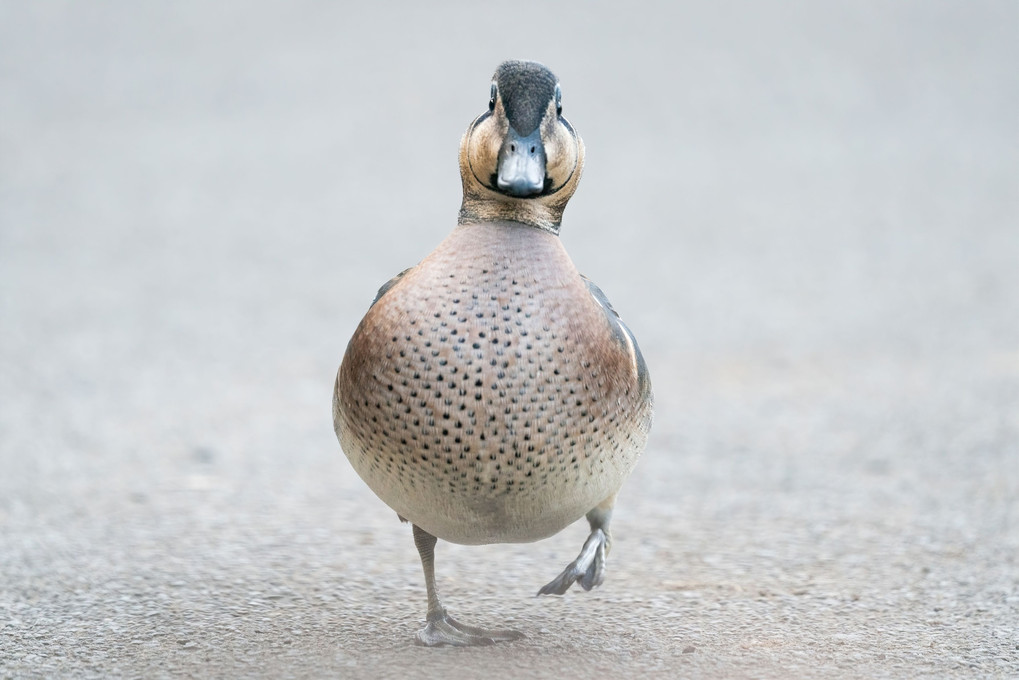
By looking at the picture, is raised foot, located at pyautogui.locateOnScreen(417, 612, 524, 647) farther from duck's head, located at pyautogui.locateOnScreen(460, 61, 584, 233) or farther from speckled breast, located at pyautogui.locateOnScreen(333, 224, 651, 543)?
duck's head, located at pyautogui.locateOnScreen(460, 61, 584, 233)

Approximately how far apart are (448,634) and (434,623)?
57 mm

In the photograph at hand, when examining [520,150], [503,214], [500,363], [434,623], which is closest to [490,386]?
[500,363]

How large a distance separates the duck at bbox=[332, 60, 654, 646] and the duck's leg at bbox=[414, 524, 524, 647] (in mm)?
410

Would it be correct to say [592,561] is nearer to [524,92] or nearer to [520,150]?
[520,150]

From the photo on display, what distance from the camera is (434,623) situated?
389 cm

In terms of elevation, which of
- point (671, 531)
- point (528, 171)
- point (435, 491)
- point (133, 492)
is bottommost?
point (133, 492)

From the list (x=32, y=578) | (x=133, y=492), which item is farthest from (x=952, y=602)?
(x=133, y=492)

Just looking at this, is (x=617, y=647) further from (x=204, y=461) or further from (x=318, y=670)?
(x=204, y=461)

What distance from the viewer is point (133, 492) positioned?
19.9 ft

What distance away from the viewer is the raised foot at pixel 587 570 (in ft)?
11.8

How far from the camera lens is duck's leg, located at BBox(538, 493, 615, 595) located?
141 inches

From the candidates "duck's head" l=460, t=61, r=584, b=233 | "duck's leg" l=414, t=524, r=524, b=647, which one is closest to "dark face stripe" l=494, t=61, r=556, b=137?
"duck's head" l=460, t=61, r=584, b=233

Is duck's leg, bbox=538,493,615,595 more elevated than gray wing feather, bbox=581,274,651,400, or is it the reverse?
gray wing feather, bbox=581,274,651,400

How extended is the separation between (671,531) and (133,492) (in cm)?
265
